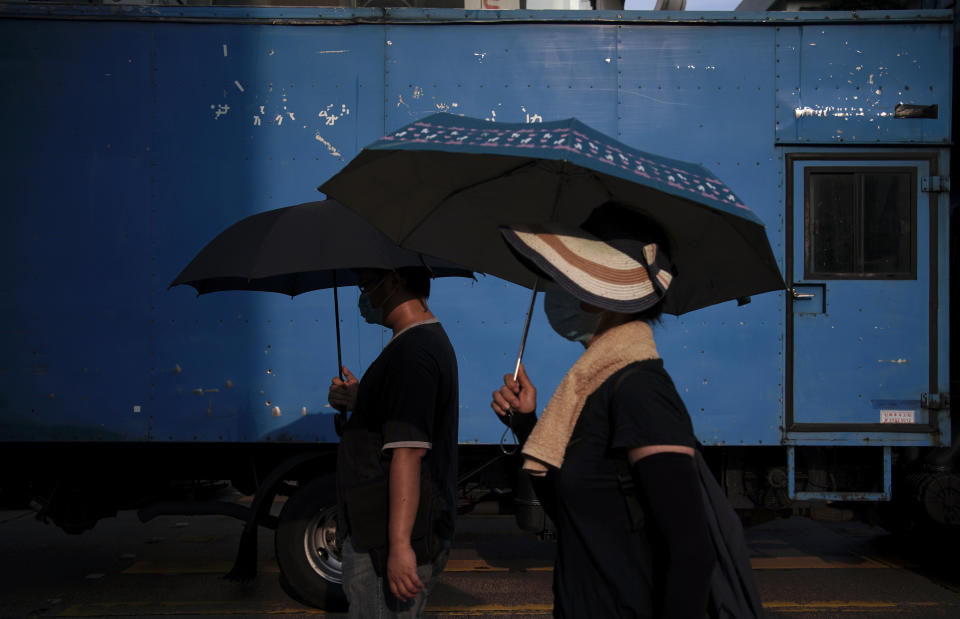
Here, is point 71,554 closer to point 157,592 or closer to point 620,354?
point 157,592

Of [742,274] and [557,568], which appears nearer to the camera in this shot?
[557,568]

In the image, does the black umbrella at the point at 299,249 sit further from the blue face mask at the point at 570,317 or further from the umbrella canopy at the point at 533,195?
the blue face mask at the point at 570,317

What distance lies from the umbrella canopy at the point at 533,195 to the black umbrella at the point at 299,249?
10.0 inches

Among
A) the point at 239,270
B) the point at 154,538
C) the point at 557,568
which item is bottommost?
the point at 154,538

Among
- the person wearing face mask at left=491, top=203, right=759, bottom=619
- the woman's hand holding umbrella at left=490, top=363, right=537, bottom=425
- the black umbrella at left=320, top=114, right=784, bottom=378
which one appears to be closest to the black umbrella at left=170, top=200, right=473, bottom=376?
the black umbrella at left=320, top=114, right=784, bottom=378

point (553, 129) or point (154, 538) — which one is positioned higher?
point (553, 129)

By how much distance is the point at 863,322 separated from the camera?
500 cm

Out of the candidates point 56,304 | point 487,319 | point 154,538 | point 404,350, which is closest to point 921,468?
point 487,319

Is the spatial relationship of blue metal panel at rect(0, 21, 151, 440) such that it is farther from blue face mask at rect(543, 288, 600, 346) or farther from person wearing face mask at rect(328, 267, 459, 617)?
blue face mask at rect(543, 288, 600, 346)

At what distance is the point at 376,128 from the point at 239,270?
87.3 inches

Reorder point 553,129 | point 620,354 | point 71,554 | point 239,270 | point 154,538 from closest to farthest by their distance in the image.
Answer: point 620,354
point 553,129
point 239,270
point 71,554
point 154,538

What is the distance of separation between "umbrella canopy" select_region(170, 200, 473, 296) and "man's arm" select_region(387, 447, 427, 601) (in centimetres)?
77

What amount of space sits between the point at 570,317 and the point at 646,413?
0.47 metres

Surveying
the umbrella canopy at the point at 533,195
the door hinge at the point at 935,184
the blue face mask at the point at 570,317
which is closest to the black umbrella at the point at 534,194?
the umbrella canopy at the point at 533,195
